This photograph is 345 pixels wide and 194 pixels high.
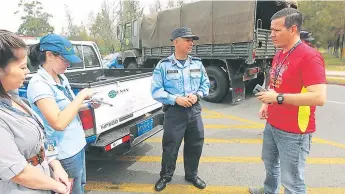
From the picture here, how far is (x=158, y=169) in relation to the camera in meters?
3.41

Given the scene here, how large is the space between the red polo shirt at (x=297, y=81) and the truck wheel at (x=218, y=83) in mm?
4869

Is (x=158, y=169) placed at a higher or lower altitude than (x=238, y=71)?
lower

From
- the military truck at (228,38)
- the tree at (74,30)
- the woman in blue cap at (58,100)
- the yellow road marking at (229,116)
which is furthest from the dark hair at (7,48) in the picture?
the tree at (74,30)

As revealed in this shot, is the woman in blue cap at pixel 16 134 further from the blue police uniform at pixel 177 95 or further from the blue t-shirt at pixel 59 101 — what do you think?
the blue police uniform at pixel 177 95

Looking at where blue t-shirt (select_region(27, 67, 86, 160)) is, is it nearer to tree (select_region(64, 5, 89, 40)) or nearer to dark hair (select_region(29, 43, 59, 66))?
dark hair (select_region(29, 43, 59, 66))

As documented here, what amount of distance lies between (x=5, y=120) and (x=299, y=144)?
200 cm

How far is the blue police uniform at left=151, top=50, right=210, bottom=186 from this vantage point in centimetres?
276

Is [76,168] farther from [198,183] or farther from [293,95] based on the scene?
[293,95]

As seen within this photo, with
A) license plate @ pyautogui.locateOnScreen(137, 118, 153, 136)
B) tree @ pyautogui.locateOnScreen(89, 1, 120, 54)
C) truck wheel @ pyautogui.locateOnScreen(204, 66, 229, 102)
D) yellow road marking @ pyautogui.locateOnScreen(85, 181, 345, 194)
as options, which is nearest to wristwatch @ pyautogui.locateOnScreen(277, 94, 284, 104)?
yellow road marking @ pyautogui.locateOnScreen(85, 181, 345, 194)

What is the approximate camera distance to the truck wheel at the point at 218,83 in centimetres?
708

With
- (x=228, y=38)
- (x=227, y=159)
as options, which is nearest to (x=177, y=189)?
(x=227, y=159)

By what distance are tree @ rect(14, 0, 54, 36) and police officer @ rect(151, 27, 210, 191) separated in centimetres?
5069

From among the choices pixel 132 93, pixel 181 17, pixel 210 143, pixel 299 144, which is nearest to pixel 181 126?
pixel 132 93

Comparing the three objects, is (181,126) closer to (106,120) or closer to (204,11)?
(106,120)
